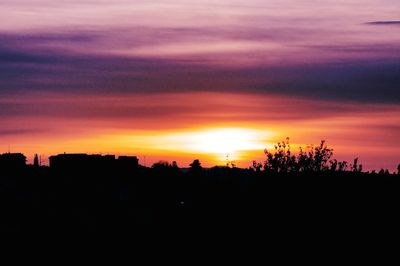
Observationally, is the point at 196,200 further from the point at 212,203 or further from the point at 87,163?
the point at 87,163

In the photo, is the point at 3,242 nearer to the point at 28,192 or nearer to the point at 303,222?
the point at 28,192

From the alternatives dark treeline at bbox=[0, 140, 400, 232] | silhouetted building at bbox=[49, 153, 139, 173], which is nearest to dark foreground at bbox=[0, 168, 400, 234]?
dark treeline at bbox=[0, 140, 400, 232]

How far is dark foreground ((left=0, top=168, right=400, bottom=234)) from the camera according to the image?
47844 mm

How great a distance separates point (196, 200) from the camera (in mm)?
51375

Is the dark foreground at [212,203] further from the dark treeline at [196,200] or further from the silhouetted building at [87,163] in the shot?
the silhouetted building at [87,163]

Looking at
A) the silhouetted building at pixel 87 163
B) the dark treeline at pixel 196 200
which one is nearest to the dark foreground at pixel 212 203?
the dark treeline at pixel 196 200

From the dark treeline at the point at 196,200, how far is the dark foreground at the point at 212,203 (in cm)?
4

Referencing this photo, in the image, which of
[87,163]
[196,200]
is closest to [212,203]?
[196,200]

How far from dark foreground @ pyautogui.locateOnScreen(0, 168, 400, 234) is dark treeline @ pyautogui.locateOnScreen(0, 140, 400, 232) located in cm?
4

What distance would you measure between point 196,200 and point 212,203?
63.6 inches

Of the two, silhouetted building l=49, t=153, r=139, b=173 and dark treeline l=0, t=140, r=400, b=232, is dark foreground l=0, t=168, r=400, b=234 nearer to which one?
dark treeline l=0, t=140, r=400, b=232

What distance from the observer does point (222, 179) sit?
56.8 m

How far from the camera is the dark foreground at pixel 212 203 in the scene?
157 ft

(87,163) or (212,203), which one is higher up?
(87,163)
